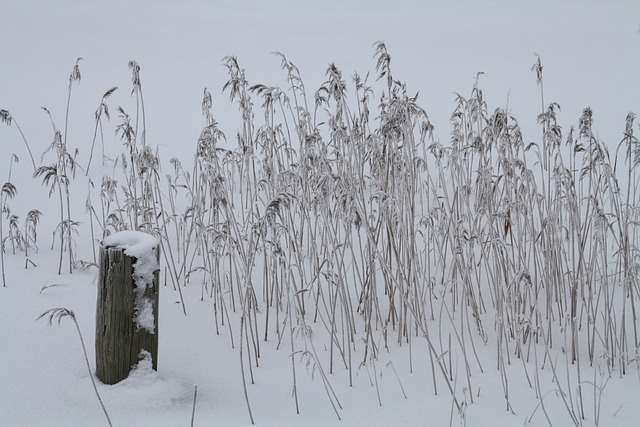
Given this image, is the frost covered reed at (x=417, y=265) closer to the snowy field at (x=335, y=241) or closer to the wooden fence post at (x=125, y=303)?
the snowy field at (x=335, y=241)

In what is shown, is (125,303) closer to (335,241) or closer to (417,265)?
(335,241)

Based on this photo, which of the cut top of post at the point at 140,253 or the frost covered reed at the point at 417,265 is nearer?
the cut top of post at the point at 140,253

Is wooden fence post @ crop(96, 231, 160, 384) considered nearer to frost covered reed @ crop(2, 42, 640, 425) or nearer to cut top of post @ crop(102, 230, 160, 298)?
cut top of post @ crop(102, 230, 160, 298)

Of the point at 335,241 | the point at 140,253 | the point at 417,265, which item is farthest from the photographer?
the point at 417,265

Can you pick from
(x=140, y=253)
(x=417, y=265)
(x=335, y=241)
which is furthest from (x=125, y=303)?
(x=417, y=265)

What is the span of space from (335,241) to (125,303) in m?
0.95

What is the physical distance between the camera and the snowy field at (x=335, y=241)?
238cm

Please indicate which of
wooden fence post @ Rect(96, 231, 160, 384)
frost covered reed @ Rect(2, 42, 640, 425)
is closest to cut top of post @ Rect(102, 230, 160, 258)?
wooden fence post @ Rect(96, 231, 160, 384)

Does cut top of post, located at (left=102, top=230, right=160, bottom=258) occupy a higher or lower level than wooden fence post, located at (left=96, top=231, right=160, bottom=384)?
higher

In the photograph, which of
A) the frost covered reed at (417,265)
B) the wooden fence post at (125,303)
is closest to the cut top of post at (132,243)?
the wooden fence post at (125,303)

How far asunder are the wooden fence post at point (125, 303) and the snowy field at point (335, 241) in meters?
0.09

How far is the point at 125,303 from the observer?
7.32 feet

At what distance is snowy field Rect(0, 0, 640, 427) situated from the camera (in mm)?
2385

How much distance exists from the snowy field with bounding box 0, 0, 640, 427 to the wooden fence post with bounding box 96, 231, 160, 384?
3.7 inches
